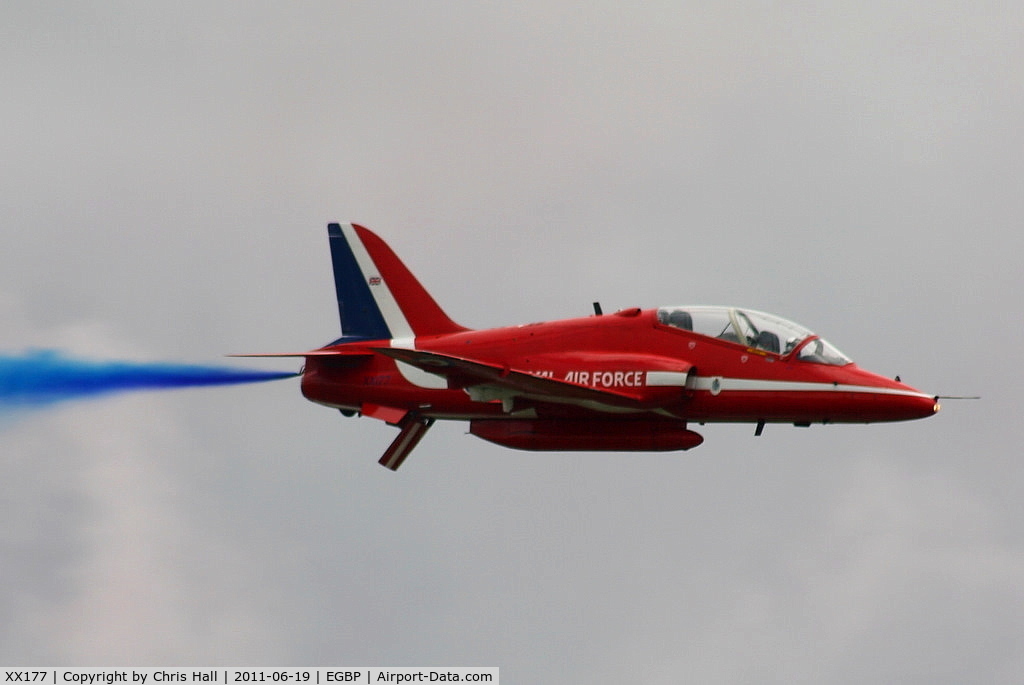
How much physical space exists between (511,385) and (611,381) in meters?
2.14

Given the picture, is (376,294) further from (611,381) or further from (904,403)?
(904,403)

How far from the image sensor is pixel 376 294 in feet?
156

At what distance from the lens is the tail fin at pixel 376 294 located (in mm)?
47125

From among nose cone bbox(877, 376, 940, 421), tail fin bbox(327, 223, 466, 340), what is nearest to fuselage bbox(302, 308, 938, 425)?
nose cone bbox(877, 376, 940, 421)

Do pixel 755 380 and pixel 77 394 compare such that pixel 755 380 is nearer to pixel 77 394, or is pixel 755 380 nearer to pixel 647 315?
pixel 647 315

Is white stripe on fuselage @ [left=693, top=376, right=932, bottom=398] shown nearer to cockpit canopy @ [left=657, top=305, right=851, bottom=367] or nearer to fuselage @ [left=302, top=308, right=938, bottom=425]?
fuselage @ [left=302, top=308, right=938, bottom=425]

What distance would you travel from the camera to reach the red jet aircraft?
4184cm

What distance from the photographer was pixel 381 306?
47406mm

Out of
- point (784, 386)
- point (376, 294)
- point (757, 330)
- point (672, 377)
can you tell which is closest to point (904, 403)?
point (784, 386)

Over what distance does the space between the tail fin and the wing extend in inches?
170

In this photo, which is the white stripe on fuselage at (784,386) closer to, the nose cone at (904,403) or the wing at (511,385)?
the nose cone at (904,403)

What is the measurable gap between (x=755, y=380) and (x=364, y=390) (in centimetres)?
929

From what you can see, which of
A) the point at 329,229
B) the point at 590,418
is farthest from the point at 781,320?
the point at 329,229

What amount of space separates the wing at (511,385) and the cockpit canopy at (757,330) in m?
2.13
